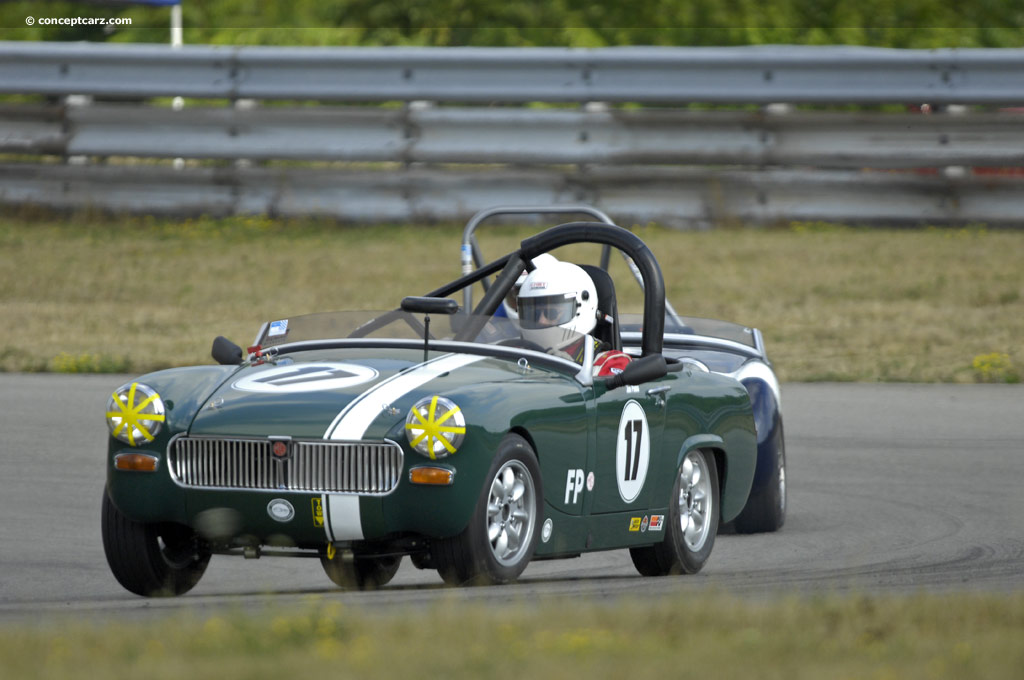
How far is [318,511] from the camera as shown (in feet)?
16.8

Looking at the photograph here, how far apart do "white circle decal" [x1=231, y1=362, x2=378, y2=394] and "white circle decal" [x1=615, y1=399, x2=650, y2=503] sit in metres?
1.00

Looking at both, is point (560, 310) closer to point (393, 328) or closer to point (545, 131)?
point (393, 328)

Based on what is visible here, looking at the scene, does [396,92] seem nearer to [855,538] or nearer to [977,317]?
[977,317]

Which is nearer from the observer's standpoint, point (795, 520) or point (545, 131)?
point (795, 520)

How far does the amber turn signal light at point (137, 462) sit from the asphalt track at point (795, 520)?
42 cm

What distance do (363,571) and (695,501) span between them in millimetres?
1392

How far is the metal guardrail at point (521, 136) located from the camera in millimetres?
15102

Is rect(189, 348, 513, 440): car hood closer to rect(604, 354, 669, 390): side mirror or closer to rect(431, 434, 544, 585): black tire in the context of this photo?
rect(431, 434, 544, 585): black tire

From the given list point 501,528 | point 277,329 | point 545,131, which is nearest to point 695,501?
point 501,528

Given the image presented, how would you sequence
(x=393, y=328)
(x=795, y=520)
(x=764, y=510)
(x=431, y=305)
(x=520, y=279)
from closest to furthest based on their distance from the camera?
(x=431, y=305) → (x=393, y=328) → (x=520, y=279) → (x=764, y=510) → (x=795, y=520)

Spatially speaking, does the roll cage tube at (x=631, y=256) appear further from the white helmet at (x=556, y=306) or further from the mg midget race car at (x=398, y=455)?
the mg midget race car at (x=398, y=455)

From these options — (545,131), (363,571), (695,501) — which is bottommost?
(363,571)

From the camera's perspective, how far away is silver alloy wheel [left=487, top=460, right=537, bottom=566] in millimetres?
5316

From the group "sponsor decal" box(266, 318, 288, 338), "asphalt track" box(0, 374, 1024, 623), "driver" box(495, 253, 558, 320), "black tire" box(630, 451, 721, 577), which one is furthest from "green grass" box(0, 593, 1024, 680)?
"driver" box(495, 253, 558, 320)
